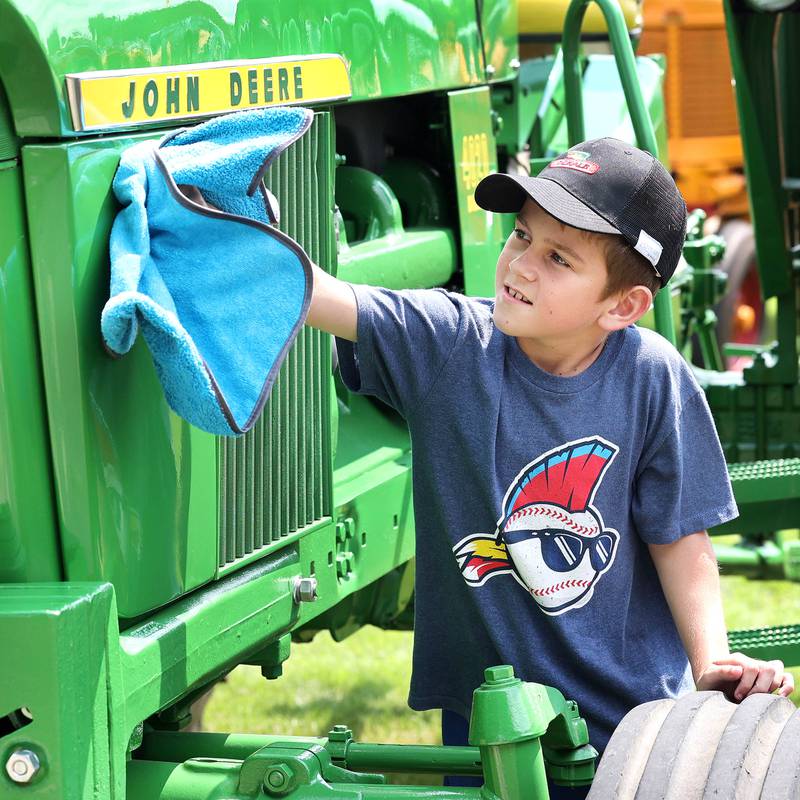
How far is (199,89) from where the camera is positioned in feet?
6.01

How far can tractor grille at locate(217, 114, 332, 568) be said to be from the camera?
77.4 inches

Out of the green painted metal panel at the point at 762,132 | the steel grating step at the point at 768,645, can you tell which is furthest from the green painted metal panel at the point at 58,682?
the green painted metal panel at the point at 762,132

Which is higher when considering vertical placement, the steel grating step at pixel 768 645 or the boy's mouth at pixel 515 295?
the boy's mouth at pixel 515 295

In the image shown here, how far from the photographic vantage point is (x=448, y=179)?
9.68 feet

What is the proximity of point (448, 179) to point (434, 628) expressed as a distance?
117 centimetres

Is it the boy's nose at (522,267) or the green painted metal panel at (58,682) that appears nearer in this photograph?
the green painted metal panel at (58,682)

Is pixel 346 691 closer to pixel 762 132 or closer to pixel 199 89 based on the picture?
pixel 762 132

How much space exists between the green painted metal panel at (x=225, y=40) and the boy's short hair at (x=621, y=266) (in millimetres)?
540

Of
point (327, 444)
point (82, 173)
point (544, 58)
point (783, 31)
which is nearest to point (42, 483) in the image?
point (82, 173)

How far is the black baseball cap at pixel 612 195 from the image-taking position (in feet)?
6.18

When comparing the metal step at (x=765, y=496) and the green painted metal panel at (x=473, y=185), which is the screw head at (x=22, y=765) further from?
the metal step at (x=765, y=496)

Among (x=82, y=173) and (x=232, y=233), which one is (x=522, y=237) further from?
(x=82, y=173)

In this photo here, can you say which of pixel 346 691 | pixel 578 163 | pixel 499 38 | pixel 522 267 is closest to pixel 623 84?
pixel 499 38

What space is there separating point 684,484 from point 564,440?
19 centimetres
